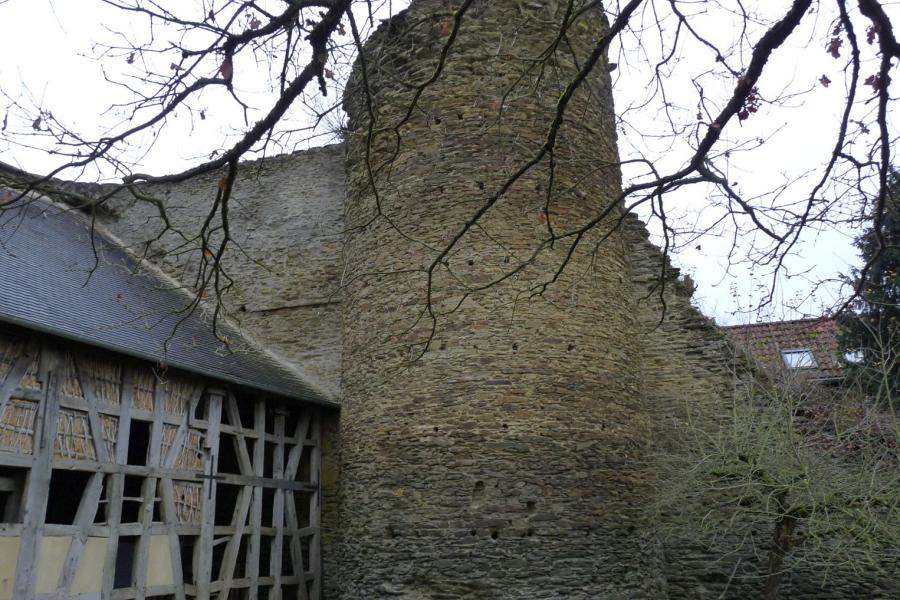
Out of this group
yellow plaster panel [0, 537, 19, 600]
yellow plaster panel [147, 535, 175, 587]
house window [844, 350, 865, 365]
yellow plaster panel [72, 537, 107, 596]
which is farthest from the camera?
house window [844, 350, 865, 365]

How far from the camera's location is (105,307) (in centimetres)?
818

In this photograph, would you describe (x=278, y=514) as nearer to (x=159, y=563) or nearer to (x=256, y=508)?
(x=256, y=508)

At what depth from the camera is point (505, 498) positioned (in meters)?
7.47

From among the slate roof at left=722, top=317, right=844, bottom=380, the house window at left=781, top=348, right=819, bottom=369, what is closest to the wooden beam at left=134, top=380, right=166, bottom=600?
the slate roof at left=722, top=317, right=844, bottom=380

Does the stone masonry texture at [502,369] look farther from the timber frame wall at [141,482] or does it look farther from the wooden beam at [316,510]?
the timber frame wall at [141,482]

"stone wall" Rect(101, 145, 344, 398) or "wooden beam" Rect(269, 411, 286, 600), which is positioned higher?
"stone wall" Rect(101, 145, 344, 398)

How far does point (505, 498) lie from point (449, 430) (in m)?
0.84

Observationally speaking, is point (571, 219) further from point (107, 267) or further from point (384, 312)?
point (107, 267)

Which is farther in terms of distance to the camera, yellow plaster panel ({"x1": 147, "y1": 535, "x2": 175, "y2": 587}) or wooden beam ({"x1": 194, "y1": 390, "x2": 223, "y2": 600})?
wooden beam ({"x1": 194, "y1": 390, "x2": 223, "y2": 600})

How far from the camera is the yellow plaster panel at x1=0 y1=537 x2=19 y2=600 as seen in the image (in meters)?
5.96

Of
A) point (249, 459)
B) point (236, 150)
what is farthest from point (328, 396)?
point (236, 150)

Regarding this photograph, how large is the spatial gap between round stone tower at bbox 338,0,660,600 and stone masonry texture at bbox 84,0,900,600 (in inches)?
0.8

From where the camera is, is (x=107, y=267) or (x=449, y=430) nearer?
(x=449, y=430)

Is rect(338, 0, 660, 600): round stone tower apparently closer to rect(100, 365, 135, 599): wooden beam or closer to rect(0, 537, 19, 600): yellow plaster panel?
rect(100, 365, 135, 599): wooden beam
